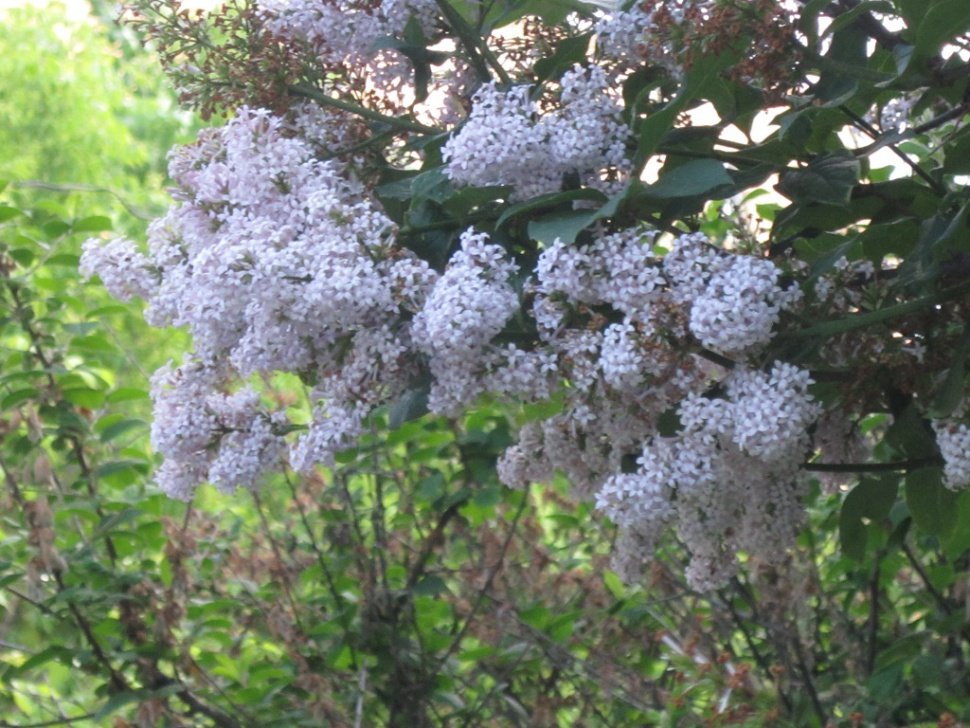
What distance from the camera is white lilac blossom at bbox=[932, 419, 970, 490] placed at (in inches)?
57.9

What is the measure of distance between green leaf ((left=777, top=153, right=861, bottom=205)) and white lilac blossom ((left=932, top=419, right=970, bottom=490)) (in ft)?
0.90

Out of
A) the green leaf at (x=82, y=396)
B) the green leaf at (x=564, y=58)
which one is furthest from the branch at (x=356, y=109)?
the green leaf at (x=82, y=396)

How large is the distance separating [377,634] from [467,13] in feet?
4.35

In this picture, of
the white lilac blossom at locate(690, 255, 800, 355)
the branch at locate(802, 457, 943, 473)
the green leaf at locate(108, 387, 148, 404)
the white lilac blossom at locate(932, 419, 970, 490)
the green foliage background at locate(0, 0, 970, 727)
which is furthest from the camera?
the green leaf at locate(108, 387, 148, 404)

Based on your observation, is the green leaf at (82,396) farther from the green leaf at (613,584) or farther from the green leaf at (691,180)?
the green leaf at (691,180)

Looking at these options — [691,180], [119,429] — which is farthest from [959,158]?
[119,429]

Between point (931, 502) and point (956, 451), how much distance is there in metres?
0.29

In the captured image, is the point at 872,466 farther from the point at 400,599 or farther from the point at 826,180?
the point at 400,599

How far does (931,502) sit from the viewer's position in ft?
5.73

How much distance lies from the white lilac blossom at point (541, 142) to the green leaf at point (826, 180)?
0.73 feet

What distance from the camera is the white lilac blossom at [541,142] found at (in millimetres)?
1443

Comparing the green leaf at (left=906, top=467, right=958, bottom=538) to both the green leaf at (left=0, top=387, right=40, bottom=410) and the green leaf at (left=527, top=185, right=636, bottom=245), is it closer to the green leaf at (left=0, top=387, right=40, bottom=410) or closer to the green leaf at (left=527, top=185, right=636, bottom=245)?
the green leaf at (left=527, top=185, right=636, bottom=245)

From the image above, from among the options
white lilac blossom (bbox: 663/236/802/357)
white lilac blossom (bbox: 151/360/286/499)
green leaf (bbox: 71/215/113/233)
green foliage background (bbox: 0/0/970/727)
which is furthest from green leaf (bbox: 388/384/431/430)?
green leaf (bbox: 71/215/113/233)

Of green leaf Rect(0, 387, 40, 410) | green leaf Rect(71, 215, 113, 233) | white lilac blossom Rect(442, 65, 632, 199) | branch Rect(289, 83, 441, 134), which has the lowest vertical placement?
white lilac blossom Rect(442, 65, 632, 199)
